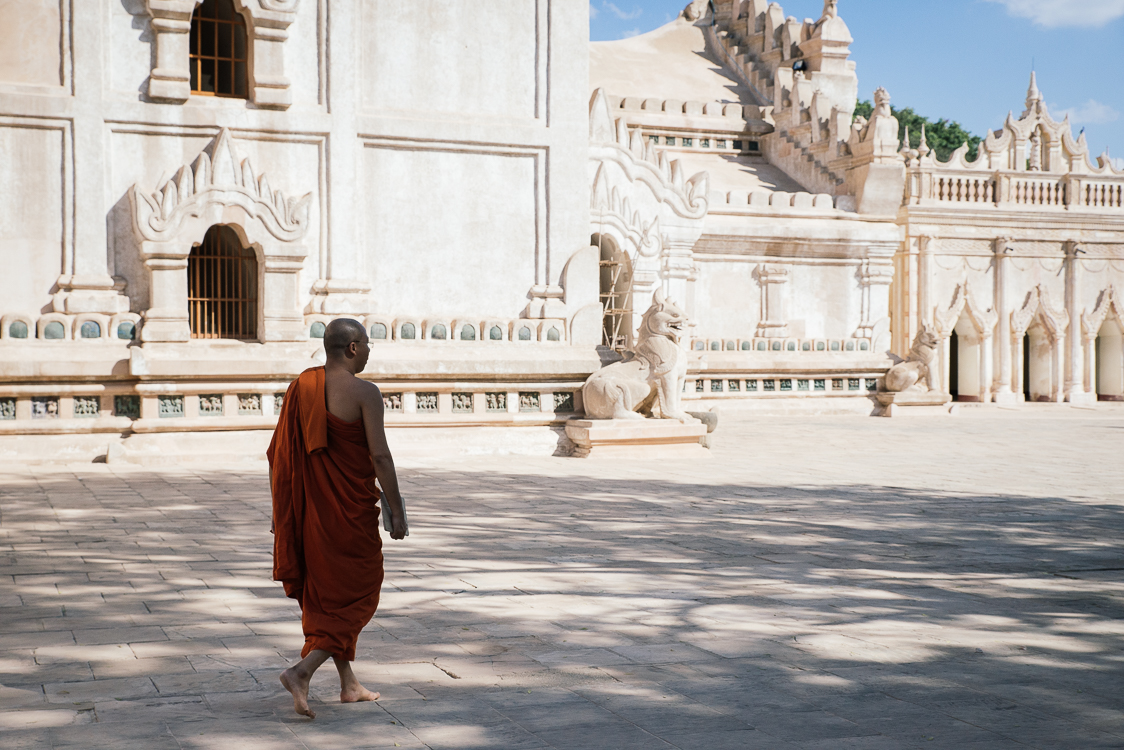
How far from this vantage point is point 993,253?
83.4 ft

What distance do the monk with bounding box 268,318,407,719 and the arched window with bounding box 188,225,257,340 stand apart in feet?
29.6

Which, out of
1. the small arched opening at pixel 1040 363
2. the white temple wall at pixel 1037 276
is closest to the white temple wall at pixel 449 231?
the white temple wall at pixel 1037 276

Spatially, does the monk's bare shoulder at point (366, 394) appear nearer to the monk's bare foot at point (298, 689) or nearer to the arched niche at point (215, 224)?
the monk's bare foot at point (298, 689)

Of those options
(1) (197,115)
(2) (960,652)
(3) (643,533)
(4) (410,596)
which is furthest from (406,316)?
(2) (960,652)

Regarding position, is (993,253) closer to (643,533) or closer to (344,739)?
(643,533)

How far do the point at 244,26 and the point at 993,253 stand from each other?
18.7 metres

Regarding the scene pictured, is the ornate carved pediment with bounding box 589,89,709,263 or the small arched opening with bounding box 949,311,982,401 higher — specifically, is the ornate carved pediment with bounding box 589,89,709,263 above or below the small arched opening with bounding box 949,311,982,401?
above

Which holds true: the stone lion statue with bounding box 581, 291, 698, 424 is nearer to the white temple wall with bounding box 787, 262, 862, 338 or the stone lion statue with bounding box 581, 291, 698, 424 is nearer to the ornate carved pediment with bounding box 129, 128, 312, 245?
the ornate carved pediment with bounding box 129, 128, 312, 245

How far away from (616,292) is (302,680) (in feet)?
53.6

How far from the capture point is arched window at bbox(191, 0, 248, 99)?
12906 mm

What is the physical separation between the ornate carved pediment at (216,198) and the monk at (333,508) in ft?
28.0

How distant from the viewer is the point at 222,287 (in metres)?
12.8

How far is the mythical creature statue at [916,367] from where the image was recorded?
2033 cm

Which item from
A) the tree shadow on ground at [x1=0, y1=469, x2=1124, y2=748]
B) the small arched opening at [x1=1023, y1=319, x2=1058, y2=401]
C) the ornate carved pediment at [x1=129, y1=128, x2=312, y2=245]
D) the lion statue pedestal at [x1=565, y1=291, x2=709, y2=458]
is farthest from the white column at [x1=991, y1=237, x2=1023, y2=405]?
the ornate carved pediment at [x1=129, y1=128, x2=312, y2=245]
